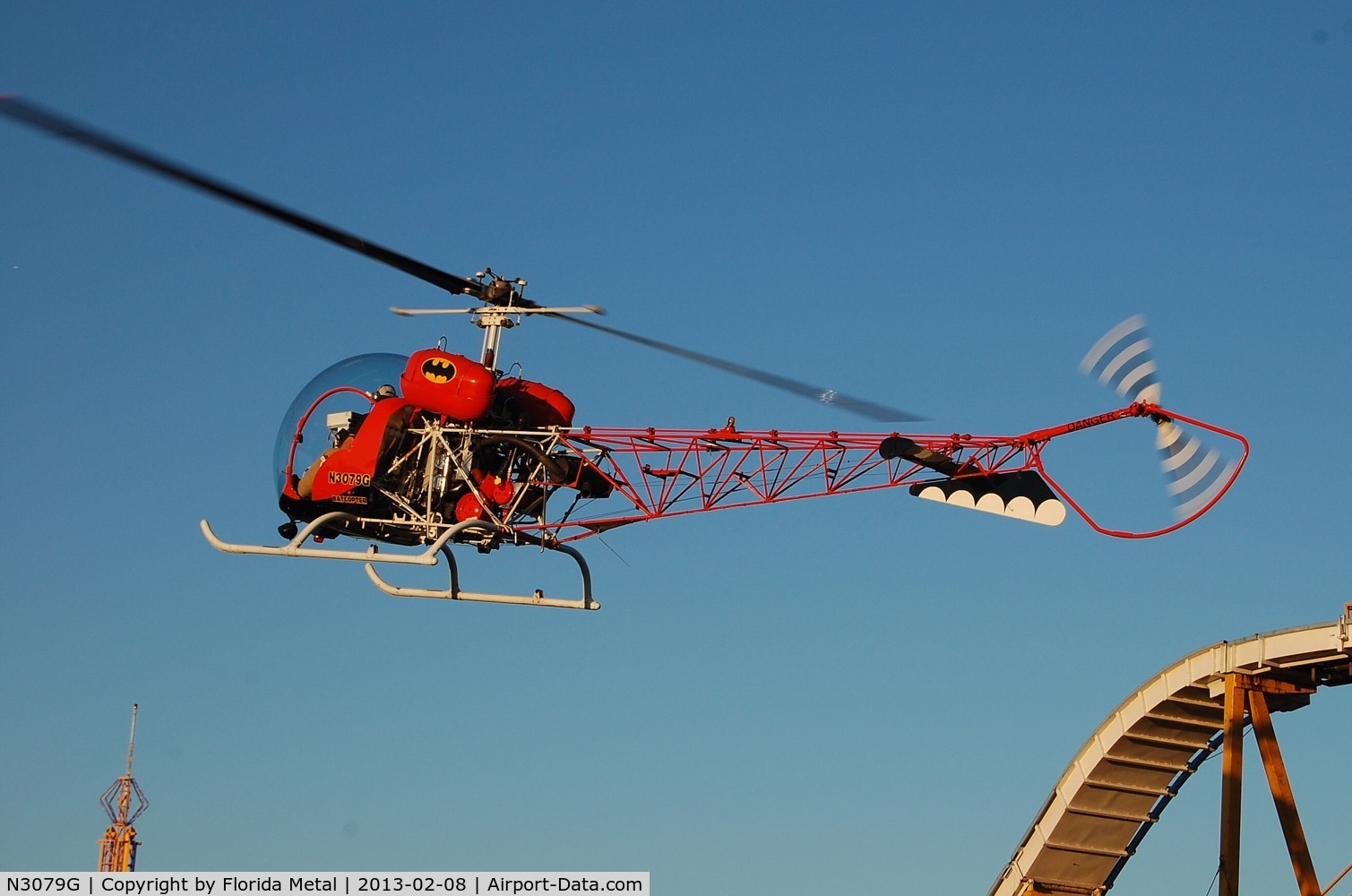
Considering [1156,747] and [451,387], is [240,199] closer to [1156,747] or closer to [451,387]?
[451,387]

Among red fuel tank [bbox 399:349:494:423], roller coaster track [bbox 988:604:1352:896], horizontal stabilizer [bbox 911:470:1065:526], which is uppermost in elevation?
red fuel tank [bbox 399:349:494:423]

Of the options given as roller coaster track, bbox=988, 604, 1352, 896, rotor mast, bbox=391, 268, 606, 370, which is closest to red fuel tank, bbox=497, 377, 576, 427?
rotor mast, bbox=391, 268, 606, 370

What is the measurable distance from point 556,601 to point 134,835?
143ft

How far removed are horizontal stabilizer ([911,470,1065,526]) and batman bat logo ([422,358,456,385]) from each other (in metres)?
7.14

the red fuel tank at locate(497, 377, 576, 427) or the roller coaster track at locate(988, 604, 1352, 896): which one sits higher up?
the red fuel tank at locate(497, 377, 576, 427)

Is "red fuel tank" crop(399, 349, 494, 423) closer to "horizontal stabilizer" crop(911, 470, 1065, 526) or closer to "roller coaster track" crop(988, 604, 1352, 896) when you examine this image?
"horizontal stabilizer" crop(911, 470, 1065, 526)

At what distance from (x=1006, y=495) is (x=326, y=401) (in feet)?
34.5

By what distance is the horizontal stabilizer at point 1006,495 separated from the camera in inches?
1024

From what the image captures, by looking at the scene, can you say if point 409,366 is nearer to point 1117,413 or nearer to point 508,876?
point 508,876

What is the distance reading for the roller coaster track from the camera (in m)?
28.1

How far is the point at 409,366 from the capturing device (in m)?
27.2

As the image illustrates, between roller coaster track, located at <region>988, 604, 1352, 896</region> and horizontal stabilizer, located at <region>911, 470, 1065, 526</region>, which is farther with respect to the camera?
roller coaster track, located at <region>988, 604, 1352, 896</region>

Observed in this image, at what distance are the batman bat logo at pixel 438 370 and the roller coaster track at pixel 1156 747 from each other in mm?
13070

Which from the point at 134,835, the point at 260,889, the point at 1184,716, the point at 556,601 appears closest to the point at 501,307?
the point at 556,601
